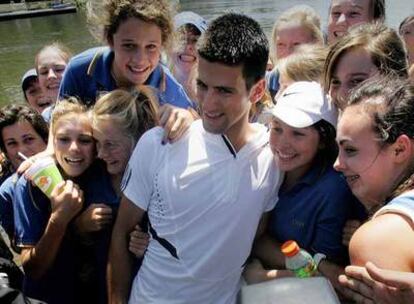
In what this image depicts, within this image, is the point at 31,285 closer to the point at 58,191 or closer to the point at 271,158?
the point at 58,191

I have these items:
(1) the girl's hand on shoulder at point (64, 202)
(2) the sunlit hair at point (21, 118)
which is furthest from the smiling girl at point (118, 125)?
(2) the sunlit hair at point (21, 118)

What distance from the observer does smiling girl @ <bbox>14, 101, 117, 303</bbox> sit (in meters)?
2.35

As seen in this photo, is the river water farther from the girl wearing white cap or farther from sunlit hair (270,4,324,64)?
the girl wearing white cap

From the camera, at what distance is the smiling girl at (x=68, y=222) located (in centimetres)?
235

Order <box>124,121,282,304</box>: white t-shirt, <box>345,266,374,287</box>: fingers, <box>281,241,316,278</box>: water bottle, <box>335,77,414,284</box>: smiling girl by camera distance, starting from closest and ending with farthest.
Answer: <box>345,266,374,287</box>: fingers < <box>335,77,414,284</box>: smiling girl < <box>281,241,316,278</box>: water bottle < <box>124,121,282,304</box>: white t-shirt

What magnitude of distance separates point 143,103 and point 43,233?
80 cm

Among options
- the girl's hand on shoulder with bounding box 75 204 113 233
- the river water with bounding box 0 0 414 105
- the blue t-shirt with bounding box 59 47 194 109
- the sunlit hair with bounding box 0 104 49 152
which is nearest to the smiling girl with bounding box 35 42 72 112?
the sunlit hair with bounding box 0 104 49 152

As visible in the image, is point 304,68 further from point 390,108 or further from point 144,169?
point 144,169

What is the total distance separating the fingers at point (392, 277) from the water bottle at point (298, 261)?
1.11ft

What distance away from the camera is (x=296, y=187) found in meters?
2.07

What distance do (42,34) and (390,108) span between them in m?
32.3

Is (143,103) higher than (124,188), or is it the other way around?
(143,103)

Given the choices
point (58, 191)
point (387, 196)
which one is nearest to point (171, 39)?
point (58, 191)

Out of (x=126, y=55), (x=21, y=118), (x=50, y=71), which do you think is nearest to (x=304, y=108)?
(x=126, y=55)
